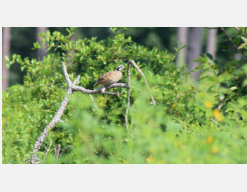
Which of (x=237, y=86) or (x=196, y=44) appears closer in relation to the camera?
(x=237, y=86)

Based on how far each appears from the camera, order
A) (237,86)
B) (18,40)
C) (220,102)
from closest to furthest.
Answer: (237,86) < (220,102) < (18,40)

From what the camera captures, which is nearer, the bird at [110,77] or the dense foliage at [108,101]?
the dense foliage at [108,101]

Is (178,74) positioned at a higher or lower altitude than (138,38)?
lower

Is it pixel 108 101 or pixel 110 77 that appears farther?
pixel 108 101

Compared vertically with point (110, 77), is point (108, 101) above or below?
below

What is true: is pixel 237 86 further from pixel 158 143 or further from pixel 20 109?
pixel 20 109

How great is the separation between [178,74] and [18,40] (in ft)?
74.0

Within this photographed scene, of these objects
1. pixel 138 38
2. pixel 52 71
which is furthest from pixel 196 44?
pixel 138 38

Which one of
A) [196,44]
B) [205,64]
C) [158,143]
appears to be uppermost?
[196,44]

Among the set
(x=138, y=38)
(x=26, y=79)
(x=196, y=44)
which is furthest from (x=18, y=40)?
(x=26, y=79)

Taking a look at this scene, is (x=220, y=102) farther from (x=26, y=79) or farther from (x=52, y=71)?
(x=26, y=79)

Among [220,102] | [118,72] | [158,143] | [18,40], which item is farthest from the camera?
[18,40]

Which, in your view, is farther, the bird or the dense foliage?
the bird

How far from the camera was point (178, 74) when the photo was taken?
417cm
